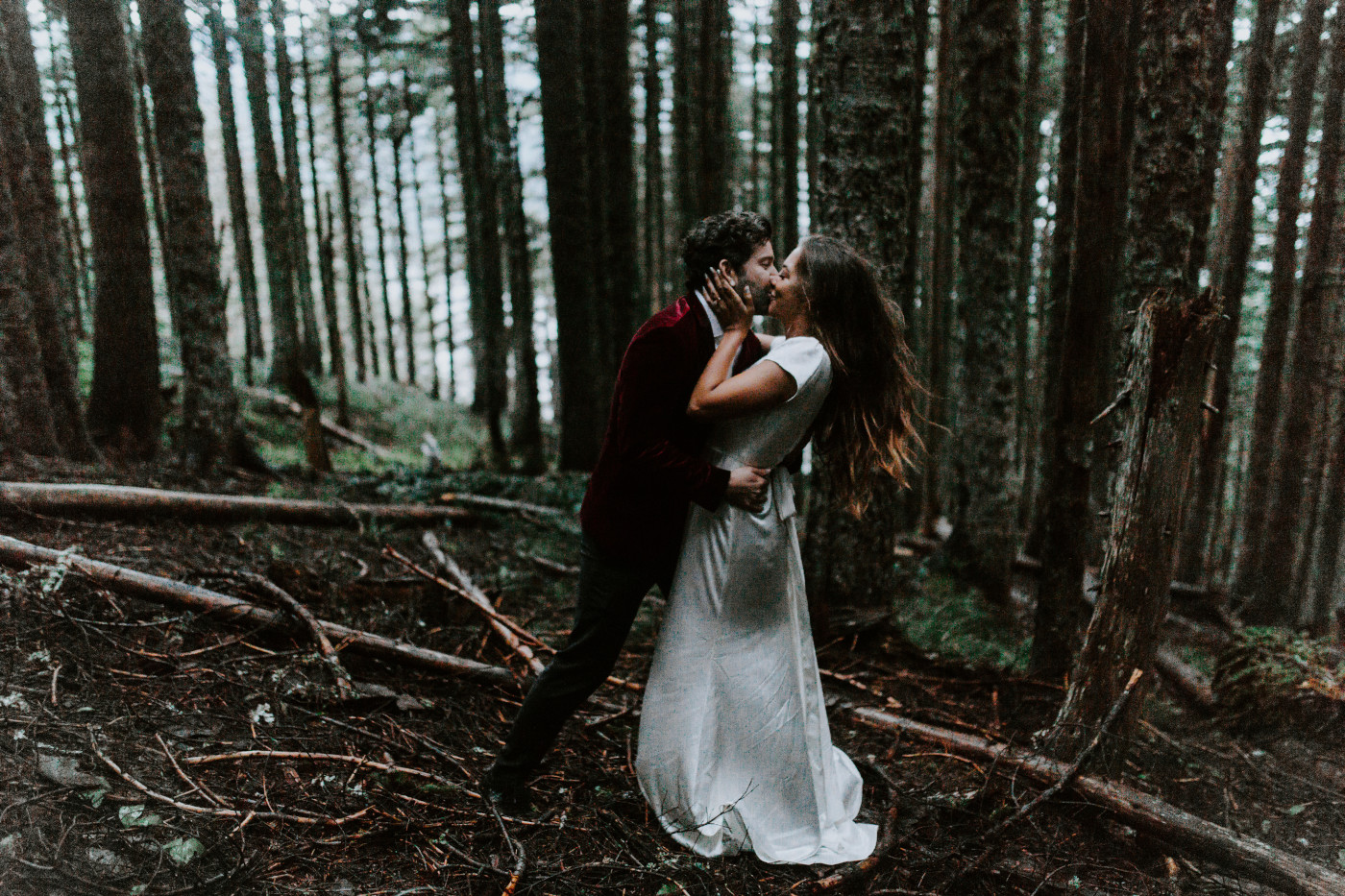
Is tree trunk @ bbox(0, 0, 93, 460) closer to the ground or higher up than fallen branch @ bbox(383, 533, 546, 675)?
higher up

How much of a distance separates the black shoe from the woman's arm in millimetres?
1791

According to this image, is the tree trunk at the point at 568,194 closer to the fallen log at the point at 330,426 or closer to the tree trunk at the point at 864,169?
the tree trunk at the point at 864,169

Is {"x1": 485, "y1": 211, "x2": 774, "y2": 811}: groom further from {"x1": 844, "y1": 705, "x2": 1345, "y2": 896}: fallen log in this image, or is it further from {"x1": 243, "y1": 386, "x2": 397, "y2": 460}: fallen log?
{"x1": 243, "y1": 386, "x2": 397, "y2": 460}: fallen log

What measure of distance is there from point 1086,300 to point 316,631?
15.9ft

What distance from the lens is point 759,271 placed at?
3104mm

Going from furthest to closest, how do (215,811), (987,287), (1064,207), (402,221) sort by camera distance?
(402,221) → (1064,207) → (987,287) → (215,811)

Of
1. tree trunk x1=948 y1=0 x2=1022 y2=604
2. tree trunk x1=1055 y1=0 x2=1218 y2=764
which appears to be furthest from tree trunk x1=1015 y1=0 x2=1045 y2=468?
tree trunk x1=1055 y1=0 x2=1218 y2=764

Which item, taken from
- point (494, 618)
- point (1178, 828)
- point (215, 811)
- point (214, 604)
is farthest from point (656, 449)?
point (214, 604)

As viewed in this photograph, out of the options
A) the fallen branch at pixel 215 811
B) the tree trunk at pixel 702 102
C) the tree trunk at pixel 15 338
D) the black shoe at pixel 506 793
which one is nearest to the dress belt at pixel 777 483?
the black shoe at pixel 506 793

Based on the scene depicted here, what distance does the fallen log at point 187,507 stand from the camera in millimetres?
5145

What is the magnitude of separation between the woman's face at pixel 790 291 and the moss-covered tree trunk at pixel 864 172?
2098 millimetres

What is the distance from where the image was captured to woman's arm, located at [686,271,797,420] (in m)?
2.97

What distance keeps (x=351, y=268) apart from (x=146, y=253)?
48.4 feet

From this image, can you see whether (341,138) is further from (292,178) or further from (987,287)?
(987,287)
